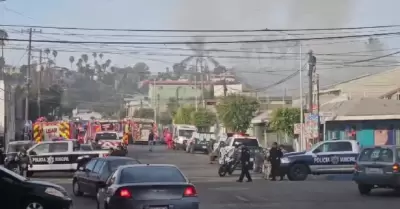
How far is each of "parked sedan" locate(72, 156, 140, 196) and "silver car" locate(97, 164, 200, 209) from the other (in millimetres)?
6314

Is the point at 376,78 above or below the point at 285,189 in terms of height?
above

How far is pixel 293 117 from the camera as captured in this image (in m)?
61.4

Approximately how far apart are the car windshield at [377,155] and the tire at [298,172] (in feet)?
31.6

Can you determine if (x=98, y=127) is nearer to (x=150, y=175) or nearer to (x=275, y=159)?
(x=275, y=159)

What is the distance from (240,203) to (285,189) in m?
6.09

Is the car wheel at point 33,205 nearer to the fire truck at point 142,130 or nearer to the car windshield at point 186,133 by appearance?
the car windshield at point 186,133

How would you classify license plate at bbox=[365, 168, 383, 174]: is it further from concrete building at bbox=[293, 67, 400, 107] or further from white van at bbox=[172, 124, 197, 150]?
white van at bbox=[172, 124, 197, 150]

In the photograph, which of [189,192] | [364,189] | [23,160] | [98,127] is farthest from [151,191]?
[98,127]

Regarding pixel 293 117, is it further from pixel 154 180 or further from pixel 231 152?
pixel 154 180

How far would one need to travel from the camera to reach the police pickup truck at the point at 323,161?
117 ft

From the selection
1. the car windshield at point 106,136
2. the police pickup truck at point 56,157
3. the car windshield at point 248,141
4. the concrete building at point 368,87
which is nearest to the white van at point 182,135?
the concrete building at point 368,87

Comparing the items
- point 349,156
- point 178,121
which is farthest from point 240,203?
point 178,121

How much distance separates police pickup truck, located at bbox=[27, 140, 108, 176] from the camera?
123 ft

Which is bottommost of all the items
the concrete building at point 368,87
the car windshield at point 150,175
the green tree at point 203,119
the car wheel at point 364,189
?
the car wheel at point 364,189
